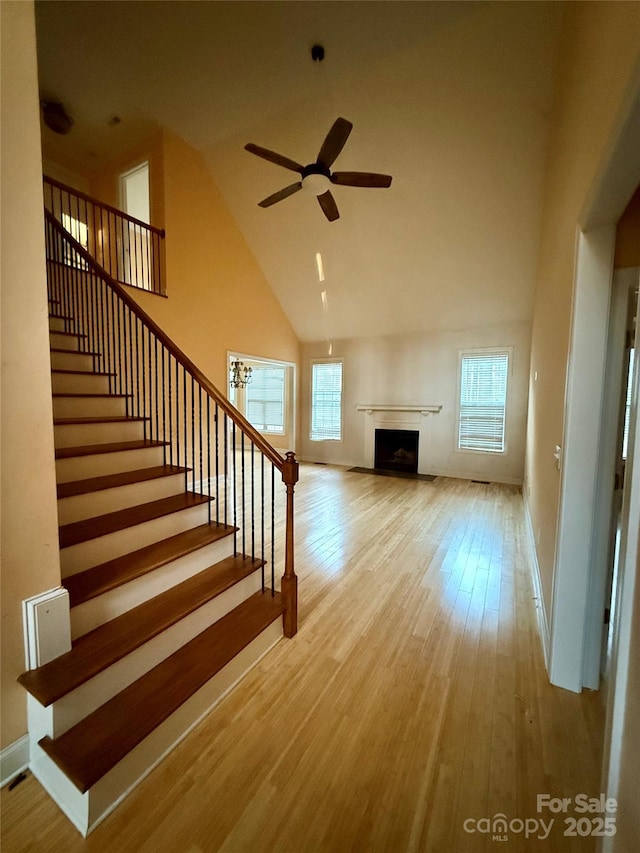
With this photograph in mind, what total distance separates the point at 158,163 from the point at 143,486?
4.63m

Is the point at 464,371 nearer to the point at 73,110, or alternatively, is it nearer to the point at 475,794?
the point at 475,794

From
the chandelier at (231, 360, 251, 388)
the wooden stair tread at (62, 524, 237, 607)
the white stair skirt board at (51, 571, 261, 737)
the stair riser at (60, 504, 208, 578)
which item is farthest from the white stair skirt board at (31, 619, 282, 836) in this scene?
the chandelier at (231, 360, 251, 388)

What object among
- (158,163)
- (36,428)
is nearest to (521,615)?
(36,428)

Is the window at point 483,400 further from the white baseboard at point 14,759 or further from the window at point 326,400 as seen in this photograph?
the white baseboard at point 14,759

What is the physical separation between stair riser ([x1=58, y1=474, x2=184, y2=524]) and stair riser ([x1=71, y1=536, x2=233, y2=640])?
21.3 inches

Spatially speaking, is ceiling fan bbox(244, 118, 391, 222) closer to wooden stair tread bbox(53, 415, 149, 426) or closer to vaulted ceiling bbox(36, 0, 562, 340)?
vaulted ceiling bbox(36, 0, 562, 340)

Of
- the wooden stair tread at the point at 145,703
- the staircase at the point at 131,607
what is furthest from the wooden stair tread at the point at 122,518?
the wooden stair tread at the point at 145,703

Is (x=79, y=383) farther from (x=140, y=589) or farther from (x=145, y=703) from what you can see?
(x=145, y=703)

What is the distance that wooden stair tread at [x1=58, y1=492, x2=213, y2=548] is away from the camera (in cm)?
165

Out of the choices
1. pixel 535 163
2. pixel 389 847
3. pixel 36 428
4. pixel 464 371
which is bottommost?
pixel 389 847

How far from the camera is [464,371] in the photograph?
19.9 ft

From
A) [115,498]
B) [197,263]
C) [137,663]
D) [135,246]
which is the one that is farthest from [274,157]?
[137,663]

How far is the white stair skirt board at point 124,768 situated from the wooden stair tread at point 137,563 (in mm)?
525

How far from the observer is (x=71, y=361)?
2887 millimetres
